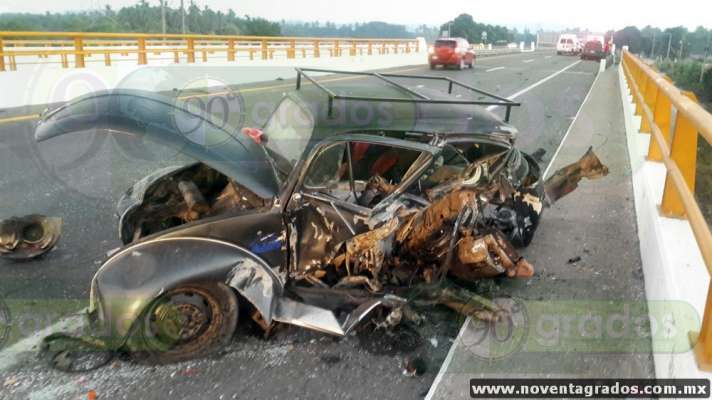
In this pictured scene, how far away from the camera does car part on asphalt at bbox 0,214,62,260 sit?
15.0 ft

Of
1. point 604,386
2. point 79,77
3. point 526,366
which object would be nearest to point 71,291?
point 526,366

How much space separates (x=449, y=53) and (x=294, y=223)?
29532 millimetres

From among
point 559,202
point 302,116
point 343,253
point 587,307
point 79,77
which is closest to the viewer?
point 343,253

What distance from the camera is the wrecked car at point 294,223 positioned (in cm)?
A: 323

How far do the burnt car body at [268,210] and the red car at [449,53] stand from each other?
28.2 m

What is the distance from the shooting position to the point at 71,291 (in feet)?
13.5

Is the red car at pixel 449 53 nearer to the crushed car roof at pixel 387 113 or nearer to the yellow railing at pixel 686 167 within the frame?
the yellow railing at pixel 686 167

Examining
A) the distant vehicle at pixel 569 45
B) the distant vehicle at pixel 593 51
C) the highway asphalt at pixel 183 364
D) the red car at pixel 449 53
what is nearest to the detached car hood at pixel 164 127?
the highway asphalt at pixel 183 364

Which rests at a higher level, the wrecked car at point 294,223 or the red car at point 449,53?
the red car at point 449,53

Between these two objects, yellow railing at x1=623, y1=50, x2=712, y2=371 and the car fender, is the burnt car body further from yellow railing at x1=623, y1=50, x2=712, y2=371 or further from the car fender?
yellow railing at x1=623, y1=50, x2=712, y2=371

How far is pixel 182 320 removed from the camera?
327 centimetres

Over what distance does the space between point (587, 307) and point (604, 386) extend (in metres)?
0.93

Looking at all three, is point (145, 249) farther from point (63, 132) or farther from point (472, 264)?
point (472, 264)

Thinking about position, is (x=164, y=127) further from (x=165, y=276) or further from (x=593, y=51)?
(x=593, y=51)
